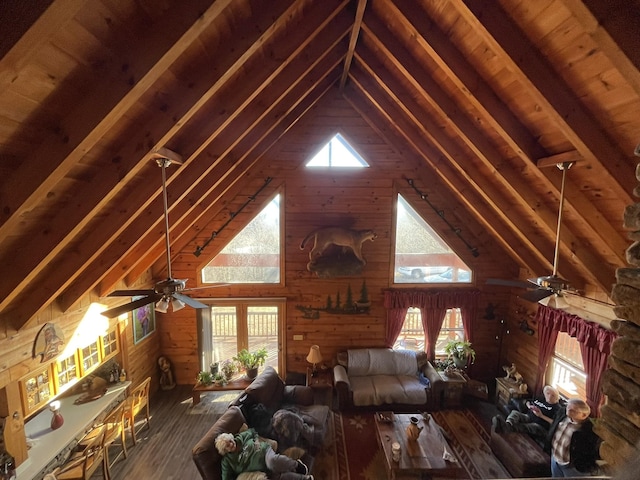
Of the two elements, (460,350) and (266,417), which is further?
(460,350)

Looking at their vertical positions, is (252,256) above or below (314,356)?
above

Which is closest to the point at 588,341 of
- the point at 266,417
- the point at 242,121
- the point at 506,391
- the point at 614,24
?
the point at 506,391

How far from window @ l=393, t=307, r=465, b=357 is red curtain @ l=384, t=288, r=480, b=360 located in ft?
0.69

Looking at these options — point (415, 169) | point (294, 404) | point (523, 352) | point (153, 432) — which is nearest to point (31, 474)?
point (153, 432)

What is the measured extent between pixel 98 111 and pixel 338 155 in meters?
4.27

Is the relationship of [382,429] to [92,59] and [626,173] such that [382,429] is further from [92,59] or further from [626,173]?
[92,59]

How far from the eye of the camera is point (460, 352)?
217 inches

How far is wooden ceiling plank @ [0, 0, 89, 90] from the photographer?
3.19 ft

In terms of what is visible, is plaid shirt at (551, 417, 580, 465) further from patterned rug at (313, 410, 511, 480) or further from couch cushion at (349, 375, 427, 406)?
couch cushion at (349, 375, 427, 406)

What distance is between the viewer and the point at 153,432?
14.8ft

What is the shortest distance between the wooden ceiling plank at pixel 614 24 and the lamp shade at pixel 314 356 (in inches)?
199

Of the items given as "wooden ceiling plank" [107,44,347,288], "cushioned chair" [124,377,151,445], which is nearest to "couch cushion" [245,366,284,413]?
"cushioned chair" [124,377,151,445]

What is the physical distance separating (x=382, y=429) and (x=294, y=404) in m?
1.42

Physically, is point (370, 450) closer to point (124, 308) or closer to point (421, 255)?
point (421, 255)
